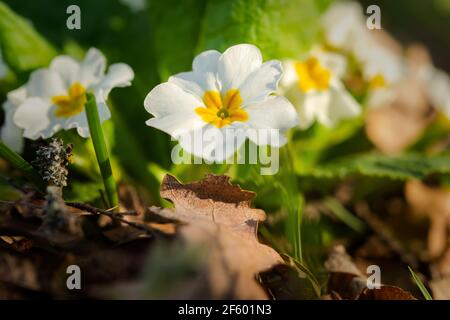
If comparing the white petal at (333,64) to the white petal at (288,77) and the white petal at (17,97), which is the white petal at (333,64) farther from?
the white petal at (17,97)

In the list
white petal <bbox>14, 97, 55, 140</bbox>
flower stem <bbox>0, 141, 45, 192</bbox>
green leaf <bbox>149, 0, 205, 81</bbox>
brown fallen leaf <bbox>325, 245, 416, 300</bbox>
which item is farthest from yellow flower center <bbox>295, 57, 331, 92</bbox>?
flower stem <bbox>0, 141, 45, 192</bbox>

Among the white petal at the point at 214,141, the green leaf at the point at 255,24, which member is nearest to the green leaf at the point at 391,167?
the green leaf at the point at 255,24

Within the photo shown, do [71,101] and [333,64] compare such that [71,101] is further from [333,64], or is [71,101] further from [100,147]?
[333,64]

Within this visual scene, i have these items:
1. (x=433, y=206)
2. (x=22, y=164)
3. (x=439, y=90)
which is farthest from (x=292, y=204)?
(x=439, y=90)

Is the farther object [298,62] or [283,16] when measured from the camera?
[298,62]

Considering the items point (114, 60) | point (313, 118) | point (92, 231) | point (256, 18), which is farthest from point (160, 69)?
point (92, 231)

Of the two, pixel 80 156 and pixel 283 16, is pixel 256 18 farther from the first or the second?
pixel 80 156
